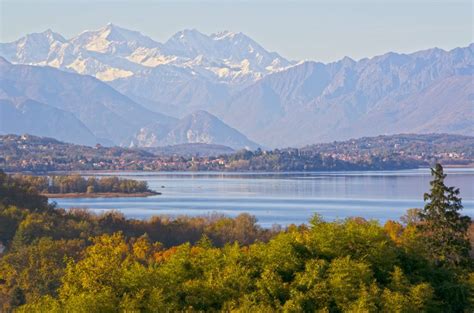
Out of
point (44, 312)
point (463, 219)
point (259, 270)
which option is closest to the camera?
point (44, 312)

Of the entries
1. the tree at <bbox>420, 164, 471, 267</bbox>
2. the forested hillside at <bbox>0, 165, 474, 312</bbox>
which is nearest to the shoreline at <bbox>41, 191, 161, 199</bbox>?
the tree at <bbox>420, 164, 471, 267</bbox>

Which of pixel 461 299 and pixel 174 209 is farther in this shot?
pixel 174 209

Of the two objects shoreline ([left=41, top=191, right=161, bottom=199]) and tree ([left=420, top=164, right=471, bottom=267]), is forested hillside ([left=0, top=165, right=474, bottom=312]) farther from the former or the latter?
shoreline ([left=41, top=191, right=161, bottom=199])

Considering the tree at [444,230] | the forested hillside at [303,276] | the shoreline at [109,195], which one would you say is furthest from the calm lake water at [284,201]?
the forested hillside at [303,276]

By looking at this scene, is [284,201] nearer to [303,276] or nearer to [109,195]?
[109,195]

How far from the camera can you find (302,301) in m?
33.8

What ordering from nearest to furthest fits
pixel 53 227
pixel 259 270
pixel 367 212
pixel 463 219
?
1. pixel 259 270
2. pixel 463 219
3. pixel 53 227
4. pixel 367 212

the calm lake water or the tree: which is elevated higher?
the tree

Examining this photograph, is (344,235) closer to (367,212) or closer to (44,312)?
(44,312)

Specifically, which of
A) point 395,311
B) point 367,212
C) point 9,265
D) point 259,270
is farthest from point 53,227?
point 367,212

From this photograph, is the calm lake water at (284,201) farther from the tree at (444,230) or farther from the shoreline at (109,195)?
the tree at (444,230)

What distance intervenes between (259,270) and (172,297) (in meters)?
3.75

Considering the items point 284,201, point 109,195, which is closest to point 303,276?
point 284,201

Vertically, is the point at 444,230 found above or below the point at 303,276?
above
